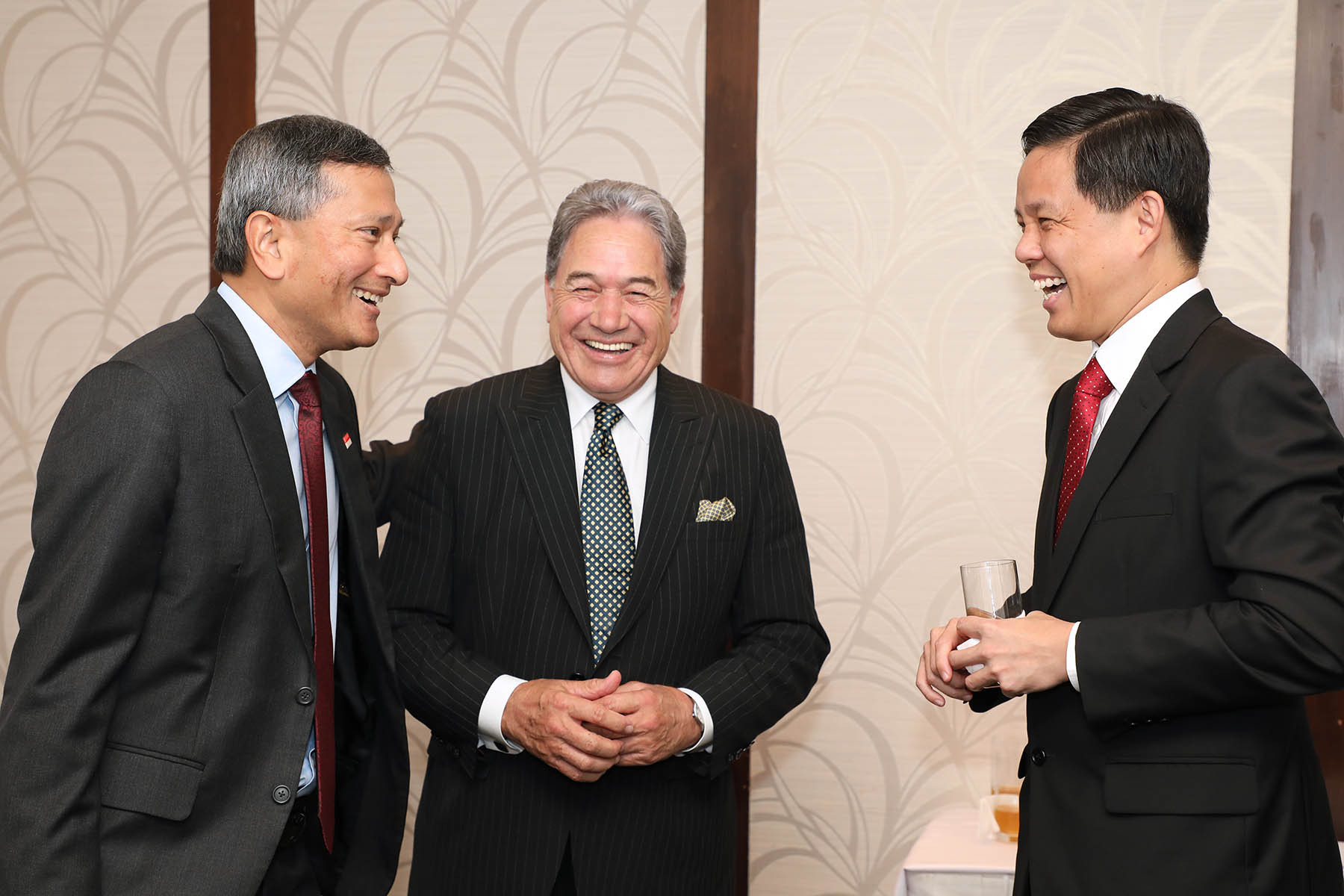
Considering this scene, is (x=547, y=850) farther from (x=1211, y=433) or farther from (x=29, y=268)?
(x=29, y=268)

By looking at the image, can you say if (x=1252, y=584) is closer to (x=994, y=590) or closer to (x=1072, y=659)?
(x=1072, y=659)

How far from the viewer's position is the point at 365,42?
11.1ft

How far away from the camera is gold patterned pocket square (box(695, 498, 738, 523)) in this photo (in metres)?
2.31

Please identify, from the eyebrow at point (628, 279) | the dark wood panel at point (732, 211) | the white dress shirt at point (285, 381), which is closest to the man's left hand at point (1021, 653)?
the eyebrow at point (628, 279)

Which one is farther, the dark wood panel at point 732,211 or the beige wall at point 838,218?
the dark wood panel at point 732,211

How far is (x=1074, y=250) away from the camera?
190cm

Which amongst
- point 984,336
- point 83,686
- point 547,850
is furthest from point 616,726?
point 984,336

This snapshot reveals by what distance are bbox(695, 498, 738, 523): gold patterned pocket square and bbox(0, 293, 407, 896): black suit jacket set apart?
2.61ft

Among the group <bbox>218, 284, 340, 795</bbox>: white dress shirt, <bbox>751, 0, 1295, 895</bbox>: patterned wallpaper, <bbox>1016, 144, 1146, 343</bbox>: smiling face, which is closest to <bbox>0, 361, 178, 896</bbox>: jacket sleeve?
<bbox>218, 284, 340, 795</bbox>: white dress shirt

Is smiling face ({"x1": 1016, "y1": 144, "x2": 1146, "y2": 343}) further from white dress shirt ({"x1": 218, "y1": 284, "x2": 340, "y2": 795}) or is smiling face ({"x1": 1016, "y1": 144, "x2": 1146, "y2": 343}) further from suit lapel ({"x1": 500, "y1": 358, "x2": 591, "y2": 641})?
white dress shirt ({"x1": 218, "y1": 284, "x2": 340, "y2": 795})

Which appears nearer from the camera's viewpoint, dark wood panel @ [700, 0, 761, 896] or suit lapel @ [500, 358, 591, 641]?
suit lapel @ [500, 358, 591, 641]

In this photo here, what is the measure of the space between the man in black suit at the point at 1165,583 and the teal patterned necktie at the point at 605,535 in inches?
24.7

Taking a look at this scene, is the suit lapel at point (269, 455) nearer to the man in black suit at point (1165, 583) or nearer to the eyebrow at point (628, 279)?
the eyebrow at point (628, 279)

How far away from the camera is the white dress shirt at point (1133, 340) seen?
1852 millimetres
